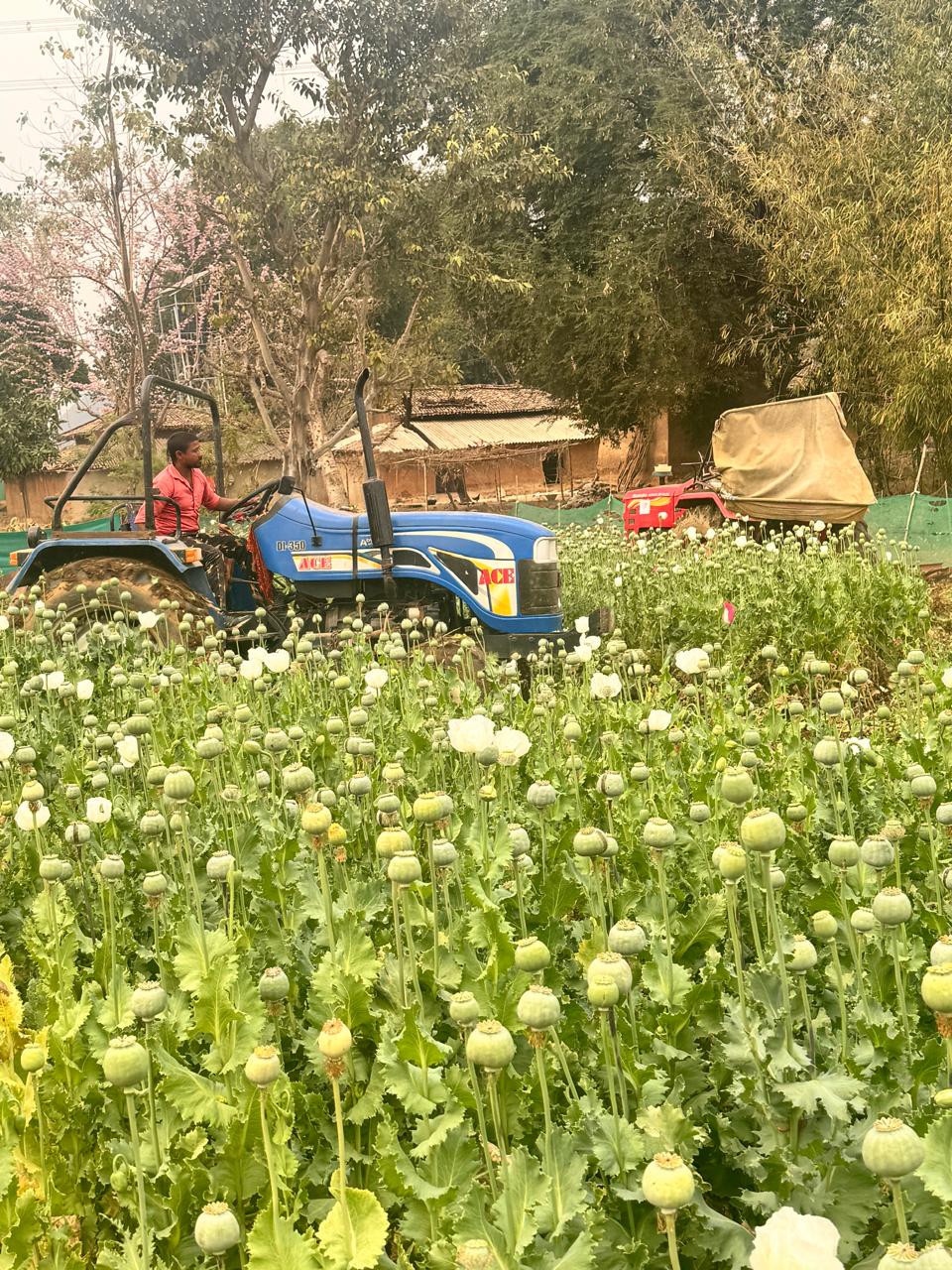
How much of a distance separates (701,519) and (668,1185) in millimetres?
12938

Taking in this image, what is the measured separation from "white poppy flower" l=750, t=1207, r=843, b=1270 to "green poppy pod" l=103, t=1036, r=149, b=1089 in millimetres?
790

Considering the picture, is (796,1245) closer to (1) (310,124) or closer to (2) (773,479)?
(2) (773,479)

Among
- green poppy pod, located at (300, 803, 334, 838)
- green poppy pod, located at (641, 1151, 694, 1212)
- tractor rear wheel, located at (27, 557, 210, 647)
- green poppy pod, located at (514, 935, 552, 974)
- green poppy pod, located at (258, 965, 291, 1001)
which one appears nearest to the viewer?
green poppy pod, located at (641, 1151, 694, 1212)

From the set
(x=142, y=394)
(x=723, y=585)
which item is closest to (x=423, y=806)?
(x=142, y=394)

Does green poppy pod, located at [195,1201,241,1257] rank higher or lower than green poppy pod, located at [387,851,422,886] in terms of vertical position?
lower

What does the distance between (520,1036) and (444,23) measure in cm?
1876

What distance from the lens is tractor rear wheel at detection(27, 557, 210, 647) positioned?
19.8 ft

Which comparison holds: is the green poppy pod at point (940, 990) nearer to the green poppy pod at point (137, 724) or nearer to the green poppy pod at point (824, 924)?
the green poppy pod at point (824, 924)

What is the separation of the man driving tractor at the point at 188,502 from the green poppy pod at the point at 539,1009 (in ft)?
18.1

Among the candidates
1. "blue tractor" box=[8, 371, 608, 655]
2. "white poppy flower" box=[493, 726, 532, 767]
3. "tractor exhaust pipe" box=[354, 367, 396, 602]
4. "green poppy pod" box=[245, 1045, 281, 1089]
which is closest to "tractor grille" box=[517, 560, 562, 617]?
"blue tractor" box=[8, 371, 608, 655]

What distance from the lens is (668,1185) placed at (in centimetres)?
113

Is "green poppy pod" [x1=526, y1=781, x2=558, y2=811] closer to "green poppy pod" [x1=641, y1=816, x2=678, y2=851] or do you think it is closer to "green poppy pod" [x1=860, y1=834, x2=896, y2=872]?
"green poppy pod" [x1=641, y1=816, x2=678, y2=851]

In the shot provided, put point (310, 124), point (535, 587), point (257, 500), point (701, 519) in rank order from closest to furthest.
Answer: point (535, 587) < point (257, 500) < point (701, 519) < point (310, 124)

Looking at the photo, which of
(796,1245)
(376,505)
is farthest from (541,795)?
(376,505)
